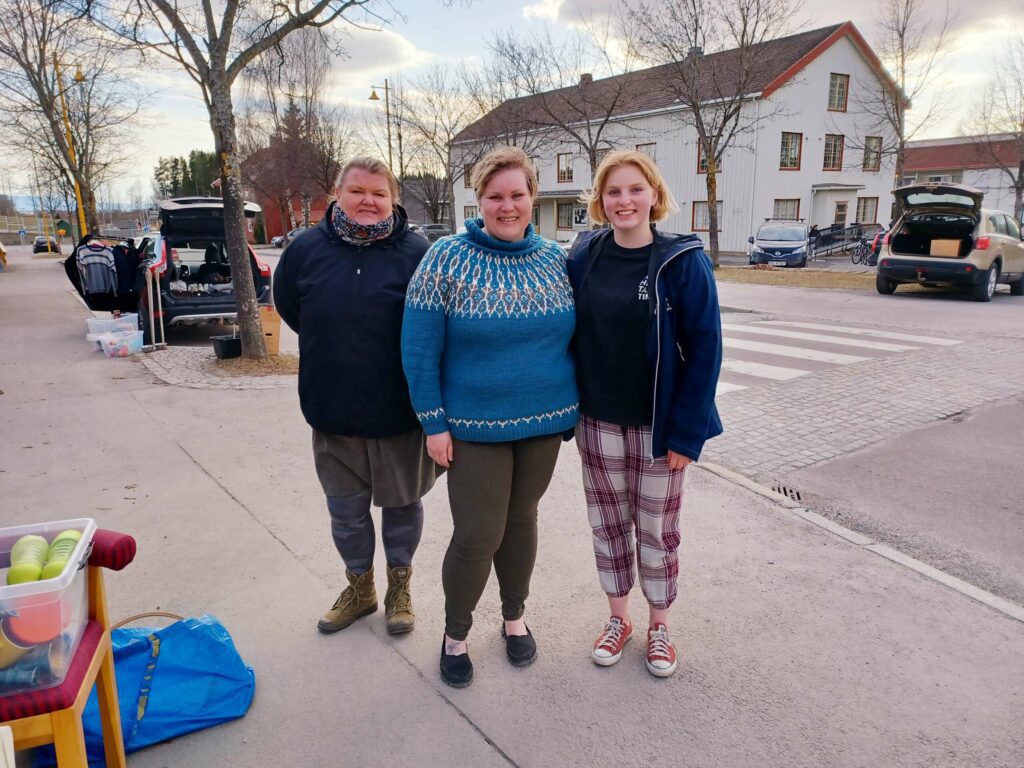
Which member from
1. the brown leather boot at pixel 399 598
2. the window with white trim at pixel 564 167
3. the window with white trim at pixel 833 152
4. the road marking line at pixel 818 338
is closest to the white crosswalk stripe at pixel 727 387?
the road marking line at pixel 818 338

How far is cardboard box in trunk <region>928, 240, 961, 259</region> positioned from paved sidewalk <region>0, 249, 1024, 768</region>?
1197 cm

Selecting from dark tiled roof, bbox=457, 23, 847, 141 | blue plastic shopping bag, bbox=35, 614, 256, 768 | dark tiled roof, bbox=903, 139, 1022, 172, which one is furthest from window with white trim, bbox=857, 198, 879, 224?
blue plastic shopping bag, bbox=35, 614, 256, 768

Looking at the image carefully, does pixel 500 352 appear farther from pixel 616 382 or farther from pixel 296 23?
pixel 296 23

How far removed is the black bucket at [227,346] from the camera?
27.3 ft

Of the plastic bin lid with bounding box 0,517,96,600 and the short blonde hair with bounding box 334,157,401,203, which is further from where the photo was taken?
the short blonde hair with bounding box 334,157,401,203

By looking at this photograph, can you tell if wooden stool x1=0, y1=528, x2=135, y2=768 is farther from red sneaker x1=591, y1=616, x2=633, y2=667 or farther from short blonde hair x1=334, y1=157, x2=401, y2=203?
red sneaker x1=591, y1=616, x2=633, y2=667

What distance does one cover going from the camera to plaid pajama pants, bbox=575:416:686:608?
2660 millimetres

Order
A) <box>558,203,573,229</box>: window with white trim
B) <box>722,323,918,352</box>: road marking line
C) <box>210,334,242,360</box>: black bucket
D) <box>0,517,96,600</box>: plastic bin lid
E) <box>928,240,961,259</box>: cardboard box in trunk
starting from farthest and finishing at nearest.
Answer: <box>558,203,573,229</box>: window with white trim
<box>928,240,961,259</box>: cardboard box in trunk
<box>722,323,918,352</box>: road marking line
<box>210,334,242,360</box>: black bucket
<box>0,517,96,600</box>: plastic bin lid

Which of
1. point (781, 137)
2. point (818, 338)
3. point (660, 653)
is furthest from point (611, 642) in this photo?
point (781, 137)

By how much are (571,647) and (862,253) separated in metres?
25.7

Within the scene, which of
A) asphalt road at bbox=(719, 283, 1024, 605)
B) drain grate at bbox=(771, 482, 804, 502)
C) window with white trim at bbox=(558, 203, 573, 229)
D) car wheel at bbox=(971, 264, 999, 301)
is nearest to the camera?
asphalt road at bbox=(719, 283, 1024, 605)

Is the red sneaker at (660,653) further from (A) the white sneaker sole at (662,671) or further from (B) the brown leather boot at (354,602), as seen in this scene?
(B) the brown leather boot at (354,602)

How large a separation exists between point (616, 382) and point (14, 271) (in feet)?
101

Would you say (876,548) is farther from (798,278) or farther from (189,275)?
(798,278)
